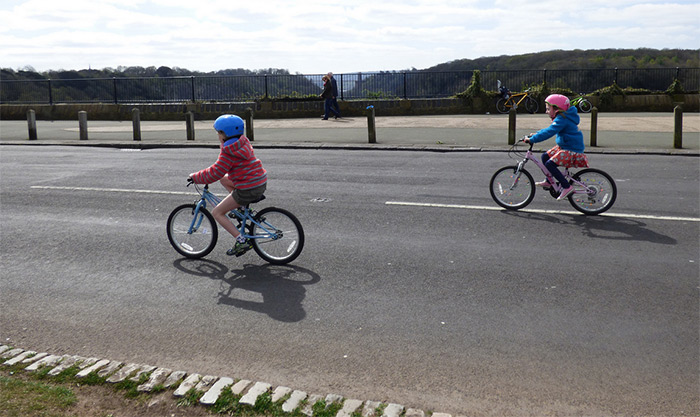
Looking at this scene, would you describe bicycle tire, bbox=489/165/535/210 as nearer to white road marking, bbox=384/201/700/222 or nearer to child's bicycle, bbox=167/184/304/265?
white road marking, bbox=384/201/700/222

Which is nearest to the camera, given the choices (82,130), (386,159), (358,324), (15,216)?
(358,324)

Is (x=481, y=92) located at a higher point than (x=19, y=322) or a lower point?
higher

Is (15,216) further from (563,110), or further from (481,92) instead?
(481,92)

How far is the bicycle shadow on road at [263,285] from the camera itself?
609cm

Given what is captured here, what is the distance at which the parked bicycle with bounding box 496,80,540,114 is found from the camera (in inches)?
1088

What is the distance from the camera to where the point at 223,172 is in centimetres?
701

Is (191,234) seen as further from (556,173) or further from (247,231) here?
(556,173)

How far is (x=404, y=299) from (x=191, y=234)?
2776 millimetres

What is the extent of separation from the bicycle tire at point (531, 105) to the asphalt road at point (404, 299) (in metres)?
17.0

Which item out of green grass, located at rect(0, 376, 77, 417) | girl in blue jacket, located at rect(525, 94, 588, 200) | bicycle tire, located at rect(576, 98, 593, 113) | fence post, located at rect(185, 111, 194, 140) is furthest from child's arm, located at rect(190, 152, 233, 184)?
bicycle tire, located at rect(576, 98, 593, 113)

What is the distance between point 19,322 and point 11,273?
5.36ft

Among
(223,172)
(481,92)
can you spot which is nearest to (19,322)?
(223,172)

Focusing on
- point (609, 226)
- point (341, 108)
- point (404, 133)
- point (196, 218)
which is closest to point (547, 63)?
point (341, 108)

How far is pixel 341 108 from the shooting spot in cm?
2900
